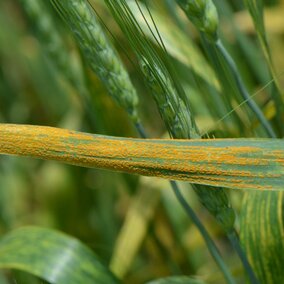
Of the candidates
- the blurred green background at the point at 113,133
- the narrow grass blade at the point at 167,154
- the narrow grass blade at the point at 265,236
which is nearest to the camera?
the narrow grass blade at the point at 167,154

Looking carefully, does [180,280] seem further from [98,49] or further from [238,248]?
[98,49]

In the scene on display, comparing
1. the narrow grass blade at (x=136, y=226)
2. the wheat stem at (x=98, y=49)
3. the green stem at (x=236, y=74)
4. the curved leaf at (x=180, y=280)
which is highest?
the wheat stem at (x=98, y=49)

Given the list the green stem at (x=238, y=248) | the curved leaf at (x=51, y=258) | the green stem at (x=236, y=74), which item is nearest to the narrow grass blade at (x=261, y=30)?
the green stem at (x=236, y=74)

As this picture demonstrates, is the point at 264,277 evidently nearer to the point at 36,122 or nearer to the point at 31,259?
the point at 31,259

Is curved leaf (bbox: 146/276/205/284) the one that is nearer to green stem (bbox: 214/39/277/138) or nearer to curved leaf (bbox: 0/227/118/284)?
curved leaf (bbox: 0/227/118/284)

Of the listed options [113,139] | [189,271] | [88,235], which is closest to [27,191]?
[88,235]

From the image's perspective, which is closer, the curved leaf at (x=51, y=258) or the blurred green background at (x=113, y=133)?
the curved leaf at (x=51, y=258)

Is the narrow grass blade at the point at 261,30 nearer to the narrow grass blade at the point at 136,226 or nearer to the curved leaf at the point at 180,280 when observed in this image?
the curved leaf at the point at 180,280
